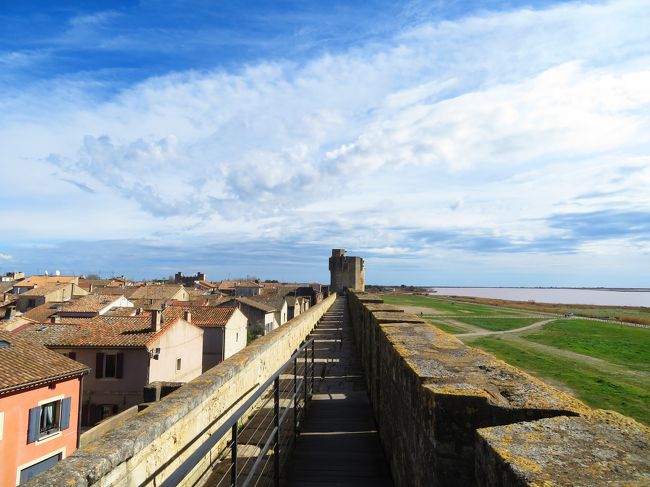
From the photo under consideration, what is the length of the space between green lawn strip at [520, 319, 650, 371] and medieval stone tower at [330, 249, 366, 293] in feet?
82.6

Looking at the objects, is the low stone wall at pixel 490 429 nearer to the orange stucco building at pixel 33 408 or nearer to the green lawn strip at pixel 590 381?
the green lawn strip at pixel 590 381

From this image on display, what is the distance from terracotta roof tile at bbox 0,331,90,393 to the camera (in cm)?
1520

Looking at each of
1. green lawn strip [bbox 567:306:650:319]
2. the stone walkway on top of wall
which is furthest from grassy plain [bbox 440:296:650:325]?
the stone walkway on top of wall

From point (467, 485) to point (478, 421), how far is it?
337 mm

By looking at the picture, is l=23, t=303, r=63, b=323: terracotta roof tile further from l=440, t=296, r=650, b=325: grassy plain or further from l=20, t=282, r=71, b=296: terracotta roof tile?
l=440, t=296, r=650, b=325: grassy plain

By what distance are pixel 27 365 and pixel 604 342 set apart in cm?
Answer: 3456

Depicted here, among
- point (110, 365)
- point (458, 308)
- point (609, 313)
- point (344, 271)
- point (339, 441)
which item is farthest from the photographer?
point (609, 313)

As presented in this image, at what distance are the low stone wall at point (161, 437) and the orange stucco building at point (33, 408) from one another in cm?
1429

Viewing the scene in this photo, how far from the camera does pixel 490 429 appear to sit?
169cm

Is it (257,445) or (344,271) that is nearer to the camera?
(257,445)

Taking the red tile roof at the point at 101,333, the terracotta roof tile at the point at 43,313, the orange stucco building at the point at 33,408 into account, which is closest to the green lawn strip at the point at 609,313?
the red tile roof at the point at 101,333

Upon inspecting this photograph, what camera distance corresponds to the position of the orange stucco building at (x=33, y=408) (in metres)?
14.7

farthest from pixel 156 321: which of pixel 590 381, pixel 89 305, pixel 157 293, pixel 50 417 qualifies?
pixel 157 293

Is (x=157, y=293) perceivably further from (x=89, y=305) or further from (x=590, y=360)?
(x=590, y=360)
